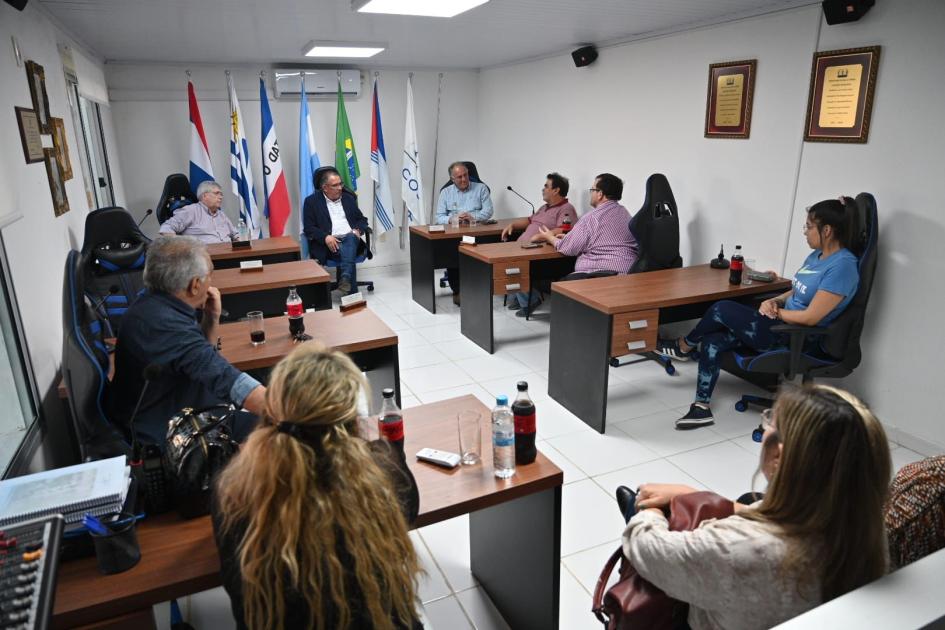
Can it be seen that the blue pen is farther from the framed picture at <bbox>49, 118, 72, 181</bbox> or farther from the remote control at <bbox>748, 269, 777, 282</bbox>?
the remote control at <bbox>748, 269, 777, 282</bbox>

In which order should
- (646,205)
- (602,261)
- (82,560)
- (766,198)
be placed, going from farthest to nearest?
1. (602,261)
2. (646,205)
3. (766,198)
4. (82,560)

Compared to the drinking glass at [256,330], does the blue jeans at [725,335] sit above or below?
below

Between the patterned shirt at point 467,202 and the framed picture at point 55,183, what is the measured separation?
358 centimetres

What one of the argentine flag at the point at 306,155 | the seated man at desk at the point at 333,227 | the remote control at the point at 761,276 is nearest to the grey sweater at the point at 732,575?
the remote control at the point at 761,276

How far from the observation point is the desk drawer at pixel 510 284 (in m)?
4.49

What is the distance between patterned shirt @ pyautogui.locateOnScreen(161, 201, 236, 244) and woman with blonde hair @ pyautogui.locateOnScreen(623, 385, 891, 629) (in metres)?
4.90

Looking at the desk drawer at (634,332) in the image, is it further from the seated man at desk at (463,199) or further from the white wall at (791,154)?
the seated man at desk at (463,199)

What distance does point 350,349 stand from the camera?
2785mm

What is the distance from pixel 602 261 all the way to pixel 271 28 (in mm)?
2900

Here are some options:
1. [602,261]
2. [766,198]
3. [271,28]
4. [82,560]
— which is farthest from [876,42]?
[82,560]

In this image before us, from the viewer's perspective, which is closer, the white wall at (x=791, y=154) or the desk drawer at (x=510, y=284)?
the white wall at (x=791, y=154)

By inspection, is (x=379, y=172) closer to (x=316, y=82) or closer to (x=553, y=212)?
(x=316, y=82)

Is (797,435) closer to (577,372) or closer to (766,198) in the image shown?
(577,372)

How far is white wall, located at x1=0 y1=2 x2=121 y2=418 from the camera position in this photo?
2313mm
